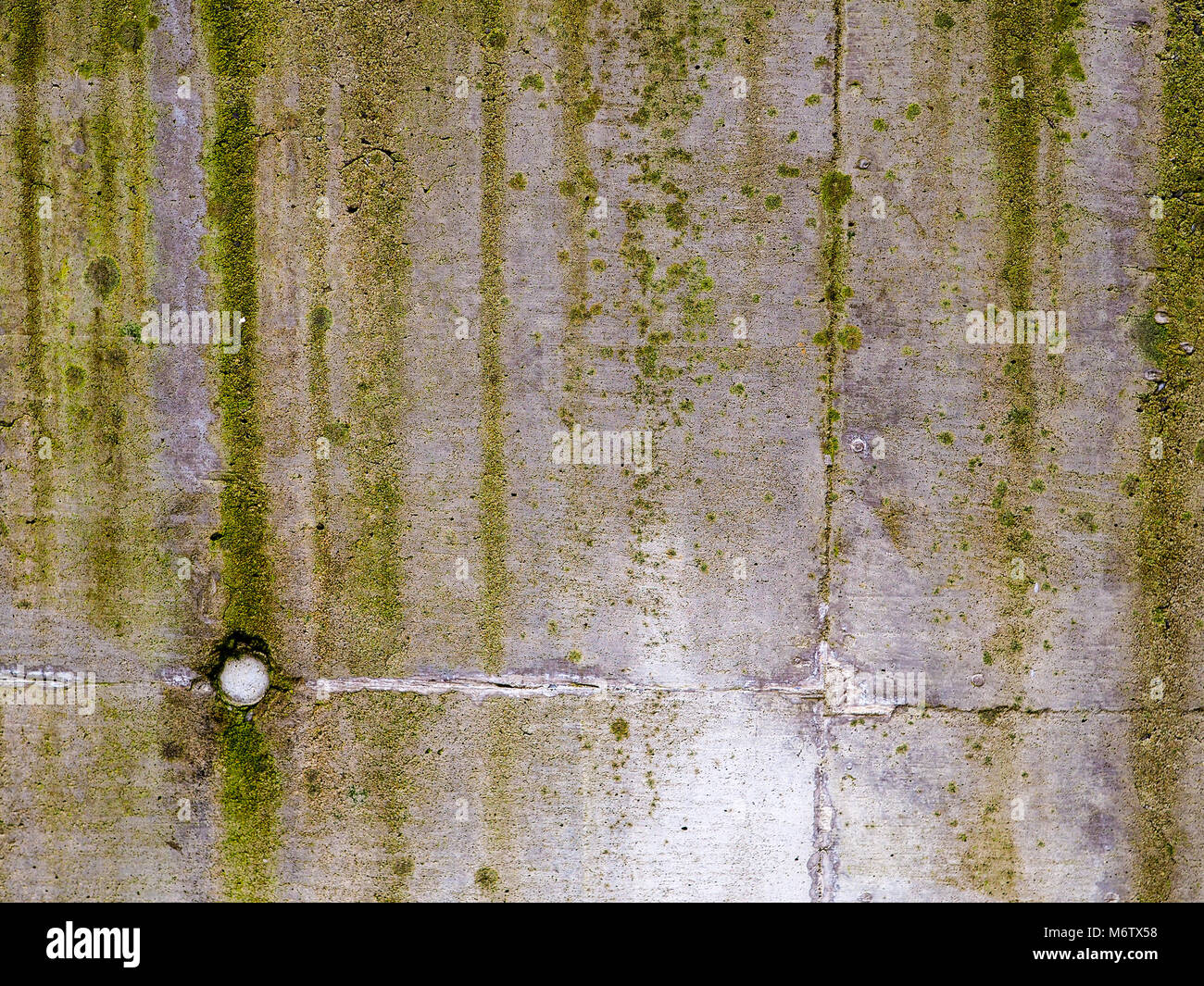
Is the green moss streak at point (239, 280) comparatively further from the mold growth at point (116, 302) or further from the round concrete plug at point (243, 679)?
the mold growth at point (116, 302)

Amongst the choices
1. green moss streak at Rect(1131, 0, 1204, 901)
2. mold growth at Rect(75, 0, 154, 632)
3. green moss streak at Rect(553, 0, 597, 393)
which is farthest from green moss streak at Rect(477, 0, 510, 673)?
green moss streak at Rect(1131, 0, 1204, 901)

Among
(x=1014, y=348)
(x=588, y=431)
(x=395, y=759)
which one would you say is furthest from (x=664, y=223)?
(x=395, y=759)

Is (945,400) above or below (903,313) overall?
below

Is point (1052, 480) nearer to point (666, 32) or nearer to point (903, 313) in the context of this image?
point (903, 313)

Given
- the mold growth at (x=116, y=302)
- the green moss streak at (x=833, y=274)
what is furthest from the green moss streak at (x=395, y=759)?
the green moss streak at (x=833, y=274)
